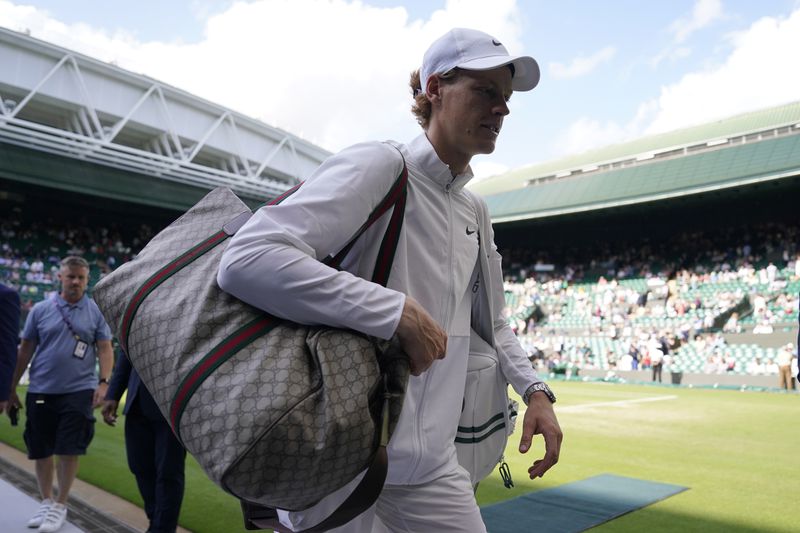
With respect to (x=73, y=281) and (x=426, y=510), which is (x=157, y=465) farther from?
(x=426, y=510)

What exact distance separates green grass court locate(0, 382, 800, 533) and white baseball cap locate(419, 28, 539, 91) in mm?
4144

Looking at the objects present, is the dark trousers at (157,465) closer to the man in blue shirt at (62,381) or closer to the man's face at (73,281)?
the man in blue shirt at (62,381)

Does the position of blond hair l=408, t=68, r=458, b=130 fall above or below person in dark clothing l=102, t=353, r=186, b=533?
above

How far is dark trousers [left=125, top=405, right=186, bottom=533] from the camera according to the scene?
4.23m

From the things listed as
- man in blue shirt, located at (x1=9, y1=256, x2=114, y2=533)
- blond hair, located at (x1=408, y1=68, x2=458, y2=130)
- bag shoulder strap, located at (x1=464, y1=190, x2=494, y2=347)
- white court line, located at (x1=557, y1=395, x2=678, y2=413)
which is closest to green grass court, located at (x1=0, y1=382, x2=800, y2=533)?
white court line, located at (x1=557, y1=395, x2=678, y2=413)

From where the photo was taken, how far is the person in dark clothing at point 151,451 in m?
4.24

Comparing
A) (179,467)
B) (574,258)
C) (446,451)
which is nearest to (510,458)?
(179,467)

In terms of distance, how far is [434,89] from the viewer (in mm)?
1875

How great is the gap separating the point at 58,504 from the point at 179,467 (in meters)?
1.40

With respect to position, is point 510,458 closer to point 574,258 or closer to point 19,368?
point 19,368

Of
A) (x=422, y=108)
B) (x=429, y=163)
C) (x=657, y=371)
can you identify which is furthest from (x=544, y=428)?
(x=657, y=371)

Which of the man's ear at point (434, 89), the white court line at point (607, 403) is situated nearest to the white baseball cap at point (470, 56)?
the man's ear at point (434, 89)

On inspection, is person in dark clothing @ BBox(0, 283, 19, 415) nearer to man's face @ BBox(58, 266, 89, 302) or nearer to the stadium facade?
man's face @ BBox(58, 266, 89, 302)

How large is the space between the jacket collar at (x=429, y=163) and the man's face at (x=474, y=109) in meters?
0.07
